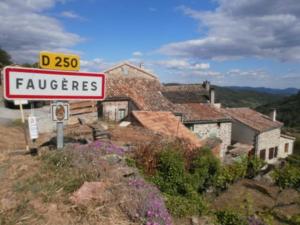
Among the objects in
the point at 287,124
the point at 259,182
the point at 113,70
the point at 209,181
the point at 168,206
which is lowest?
the point at 287,124

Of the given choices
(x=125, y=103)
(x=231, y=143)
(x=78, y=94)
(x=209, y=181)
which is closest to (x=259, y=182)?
(x=209, y=181)

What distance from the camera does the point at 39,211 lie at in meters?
2.58

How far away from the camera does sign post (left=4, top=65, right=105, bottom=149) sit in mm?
3234

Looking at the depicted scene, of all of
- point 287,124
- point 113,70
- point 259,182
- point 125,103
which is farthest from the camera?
point 287,124

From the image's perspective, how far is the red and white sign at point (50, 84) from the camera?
3.23 m

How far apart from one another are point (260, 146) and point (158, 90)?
479 inches

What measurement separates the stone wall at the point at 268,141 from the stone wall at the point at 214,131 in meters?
3.48

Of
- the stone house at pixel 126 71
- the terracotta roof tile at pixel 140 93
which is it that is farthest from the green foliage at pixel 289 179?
the stone house at pixel 126 71

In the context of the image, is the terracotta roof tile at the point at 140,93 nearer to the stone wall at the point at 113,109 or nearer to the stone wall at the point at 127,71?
the stone wall at the point at 113,109

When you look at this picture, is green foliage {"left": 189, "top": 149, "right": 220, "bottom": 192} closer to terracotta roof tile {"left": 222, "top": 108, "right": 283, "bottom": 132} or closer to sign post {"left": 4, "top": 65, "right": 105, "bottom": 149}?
sign post {"left": 4, "top": 65, "right": 105, "bottom": 149}

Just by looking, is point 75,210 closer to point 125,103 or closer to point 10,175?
point 10,175

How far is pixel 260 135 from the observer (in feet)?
86.7

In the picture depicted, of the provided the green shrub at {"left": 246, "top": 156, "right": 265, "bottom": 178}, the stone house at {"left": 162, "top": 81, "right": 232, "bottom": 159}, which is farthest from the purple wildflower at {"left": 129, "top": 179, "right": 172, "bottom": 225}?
the stone house at {"left": 162, "top": 81, "right": 232, "bottom": 159}

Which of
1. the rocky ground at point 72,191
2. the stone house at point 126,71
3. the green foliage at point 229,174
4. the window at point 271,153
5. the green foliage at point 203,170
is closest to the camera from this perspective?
the rocky ground at point 72,191
